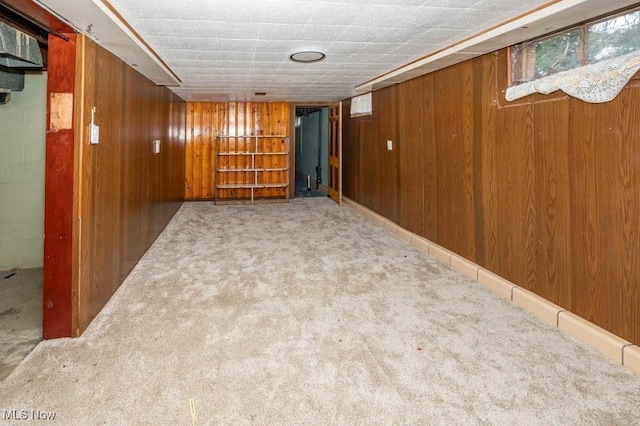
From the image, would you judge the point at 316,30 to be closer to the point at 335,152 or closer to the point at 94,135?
the point at 94,135

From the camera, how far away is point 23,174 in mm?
3553

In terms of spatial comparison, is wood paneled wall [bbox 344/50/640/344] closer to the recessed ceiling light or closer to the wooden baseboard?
the wooden baseboard

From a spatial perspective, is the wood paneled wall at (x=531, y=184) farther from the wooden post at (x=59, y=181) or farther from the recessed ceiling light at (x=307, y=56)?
the wooden post at (x=59, y=181)

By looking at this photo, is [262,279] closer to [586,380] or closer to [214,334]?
[214,334]

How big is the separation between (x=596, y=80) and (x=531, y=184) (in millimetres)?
779

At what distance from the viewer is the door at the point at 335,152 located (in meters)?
6.78

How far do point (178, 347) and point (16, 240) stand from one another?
8.78ft

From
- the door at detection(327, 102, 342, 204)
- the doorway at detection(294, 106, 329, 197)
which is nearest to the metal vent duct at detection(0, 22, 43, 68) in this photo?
the door at detection(327, 102, 342, 204)

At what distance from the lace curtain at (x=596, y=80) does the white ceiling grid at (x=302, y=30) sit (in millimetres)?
477

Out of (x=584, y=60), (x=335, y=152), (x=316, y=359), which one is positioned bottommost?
(x=316, y=359)

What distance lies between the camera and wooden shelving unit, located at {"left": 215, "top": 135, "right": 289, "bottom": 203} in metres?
7.10

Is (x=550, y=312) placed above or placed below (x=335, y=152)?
below

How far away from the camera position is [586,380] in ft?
5.86

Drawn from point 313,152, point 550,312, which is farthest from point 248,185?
point 550,312
